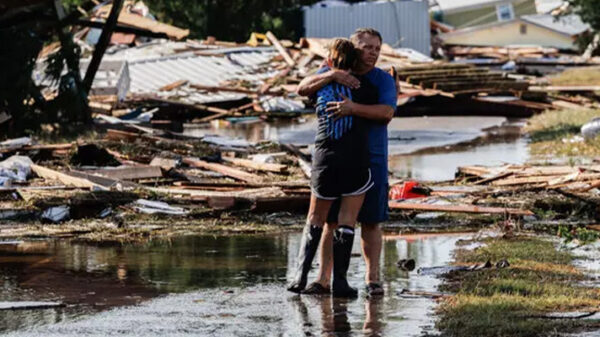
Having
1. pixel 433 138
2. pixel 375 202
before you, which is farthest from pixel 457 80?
pixel 375 202

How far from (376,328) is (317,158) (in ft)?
5.41

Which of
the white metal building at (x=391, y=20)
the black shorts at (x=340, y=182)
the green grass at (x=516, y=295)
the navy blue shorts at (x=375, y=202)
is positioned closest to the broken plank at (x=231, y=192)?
the green grass at (x=516, y=295)

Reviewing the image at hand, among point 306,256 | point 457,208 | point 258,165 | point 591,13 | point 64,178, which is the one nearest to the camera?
point 306,256

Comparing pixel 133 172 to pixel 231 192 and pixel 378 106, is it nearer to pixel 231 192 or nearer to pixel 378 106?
pixel 231 192

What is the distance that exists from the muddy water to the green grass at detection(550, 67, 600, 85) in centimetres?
3316

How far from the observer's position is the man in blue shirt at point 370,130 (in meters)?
8.95

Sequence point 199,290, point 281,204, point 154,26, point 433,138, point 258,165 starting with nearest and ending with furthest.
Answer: point 199,290, point 281,204, point 258,165, point 433,138, point 154,26

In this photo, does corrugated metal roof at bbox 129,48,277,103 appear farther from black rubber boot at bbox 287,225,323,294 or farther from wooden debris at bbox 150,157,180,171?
black rubber boot at bbox 287,225,323,294

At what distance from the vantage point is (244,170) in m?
18.1

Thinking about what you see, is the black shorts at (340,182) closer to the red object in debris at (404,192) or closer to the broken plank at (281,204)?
the broken plank at (281,204)

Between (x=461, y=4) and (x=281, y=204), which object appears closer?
(x=281, y=204)

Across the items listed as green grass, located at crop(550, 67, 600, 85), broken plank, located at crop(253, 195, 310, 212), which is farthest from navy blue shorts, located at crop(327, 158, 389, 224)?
green grass, located at crop(550, 67, 600, 85)

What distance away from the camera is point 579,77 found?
159 ft

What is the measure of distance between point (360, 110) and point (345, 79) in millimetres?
233
